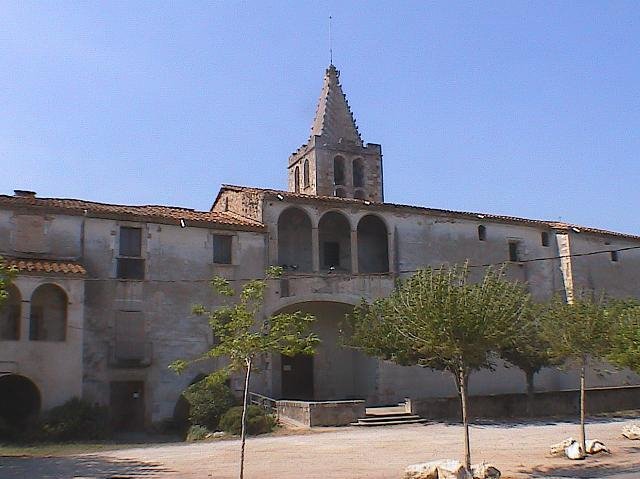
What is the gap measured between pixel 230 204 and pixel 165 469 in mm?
17514

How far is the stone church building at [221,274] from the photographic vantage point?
24.6 metres

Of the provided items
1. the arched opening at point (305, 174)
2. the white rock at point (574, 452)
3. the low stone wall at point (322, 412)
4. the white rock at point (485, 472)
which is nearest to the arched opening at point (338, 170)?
the arched opening at point (305, 174)

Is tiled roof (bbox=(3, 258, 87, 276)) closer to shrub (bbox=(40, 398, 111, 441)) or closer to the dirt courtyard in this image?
shrub (bbox=(40, 398, 111, 441))

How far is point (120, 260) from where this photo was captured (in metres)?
26.8

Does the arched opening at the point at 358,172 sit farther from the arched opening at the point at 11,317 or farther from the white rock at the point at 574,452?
the white rock at the point at 574,452

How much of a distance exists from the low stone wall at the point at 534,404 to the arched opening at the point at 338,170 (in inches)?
827

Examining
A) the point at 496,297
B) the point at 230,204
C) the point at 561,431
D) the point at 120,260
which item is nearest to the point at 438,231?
the point at 230,204

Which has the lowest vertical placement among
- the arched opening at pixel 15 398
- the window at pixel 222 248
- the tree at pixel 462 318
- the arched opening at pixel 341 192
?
the arched opening at pixel 15 398

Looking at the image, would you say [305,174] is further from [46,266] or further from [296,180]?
[46,266]

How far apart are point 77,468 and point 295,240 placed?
54.7 ft

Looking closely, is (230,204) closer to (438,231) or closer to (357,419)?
(438,231)

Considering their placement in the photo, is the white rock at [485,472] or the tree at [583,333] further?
the tree at [583,333]

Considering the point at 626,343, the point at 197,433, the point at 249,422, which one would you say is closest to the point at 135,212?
the point at 197,433

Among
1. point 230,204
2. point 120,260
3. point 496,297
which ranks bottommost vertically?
point 496,297
